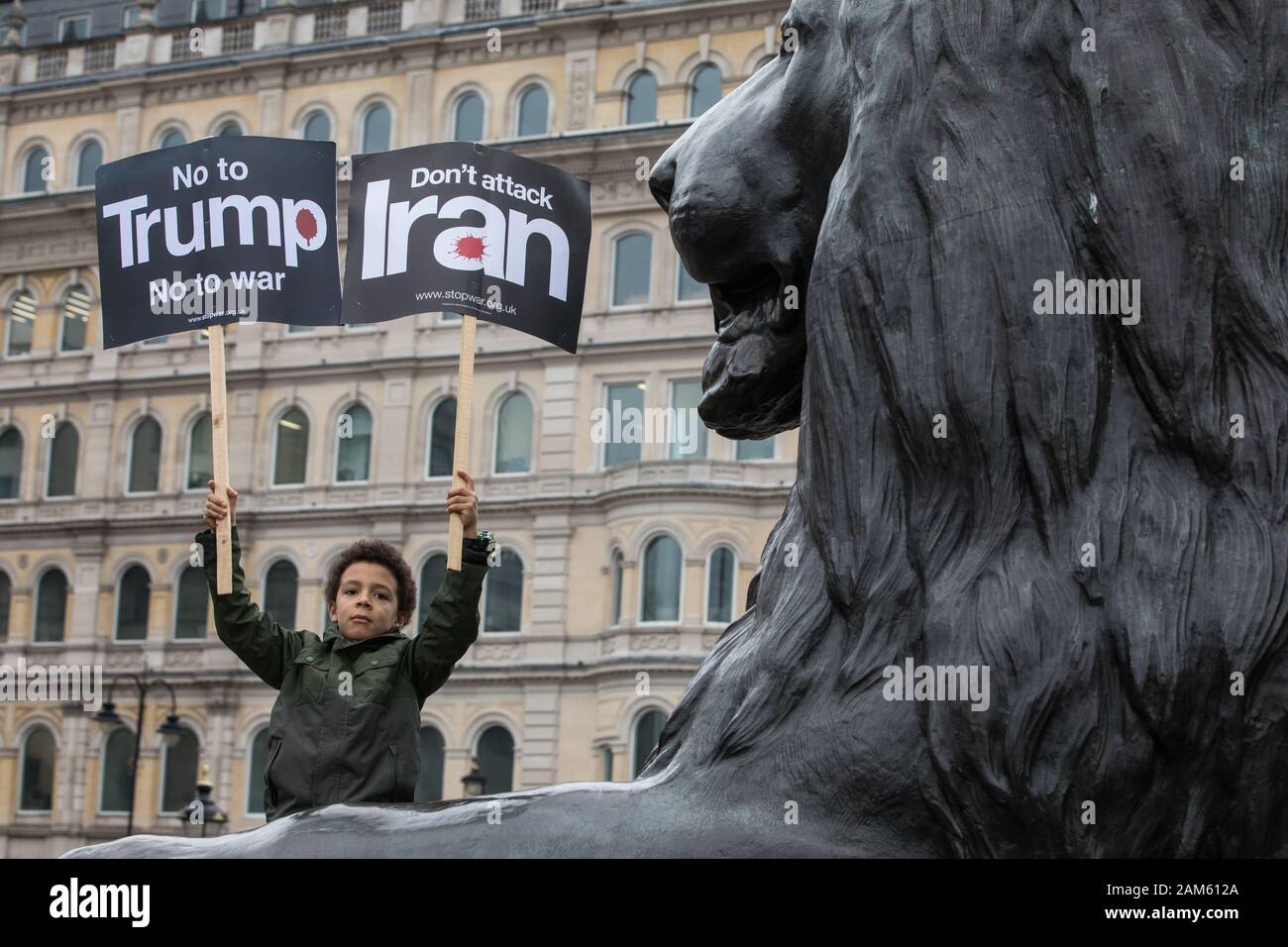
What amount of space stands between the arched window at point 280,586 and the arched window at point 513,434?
13.8 ft

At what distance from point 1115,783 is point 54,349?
38171 millimetres

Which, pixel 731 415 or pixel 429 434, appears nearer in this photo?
A: pixel 731 415

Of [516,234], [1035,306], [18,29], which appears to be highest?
[18,29]

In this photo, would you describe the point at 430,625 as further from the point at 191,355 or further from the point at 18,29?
the point at 18,29

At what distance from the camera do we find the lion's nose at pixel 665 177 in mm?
2545

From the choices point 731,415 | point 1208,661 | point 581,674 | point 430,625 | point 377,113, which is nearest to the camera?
point 1208,661

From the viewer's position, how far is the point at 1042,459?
213 centimetres

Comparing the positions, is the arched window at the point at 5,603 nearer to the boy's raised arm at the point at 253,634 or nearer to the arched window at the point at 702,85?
the arched window at the point at 702,85

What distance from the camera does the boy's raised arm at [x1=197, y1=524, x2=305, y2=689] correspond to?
3607 millimetres

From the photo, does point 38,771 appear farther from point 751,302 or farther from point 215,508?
point 751,302

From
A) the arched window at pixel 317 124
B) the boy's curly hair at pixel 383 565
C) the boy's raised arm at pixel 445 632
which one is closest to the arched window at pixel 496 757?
the arched window at pixel 317 124

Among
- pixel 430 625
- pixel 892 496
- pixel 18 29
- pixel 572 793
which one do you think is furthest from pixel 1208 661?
pixel 18 29

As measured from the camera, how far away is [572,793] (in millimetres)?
2115

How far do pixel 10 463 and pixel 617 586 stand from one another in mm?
12905
